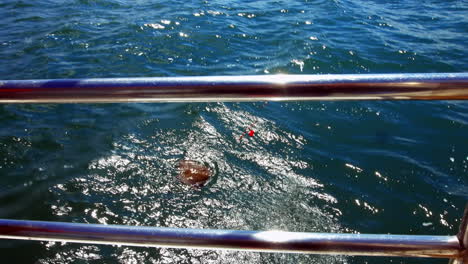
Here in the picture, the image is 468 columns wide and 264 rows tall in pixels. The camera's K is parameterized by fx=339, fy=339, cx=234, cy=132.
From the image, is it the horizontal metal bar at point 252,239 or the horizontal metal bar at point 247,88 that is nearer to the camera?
the horizontal metal bar at point 247,88

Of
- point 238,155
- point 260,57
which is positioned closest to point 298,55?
point 260,57

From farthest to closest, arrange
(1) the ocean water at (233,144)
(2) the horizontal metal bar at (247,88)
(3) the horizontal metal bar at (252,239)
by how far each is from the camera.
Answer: (1) the ocean water at (233,144)
(3) the horizontal metal bar at (252,239)
(2) the horizontal metal bar at (247,88)

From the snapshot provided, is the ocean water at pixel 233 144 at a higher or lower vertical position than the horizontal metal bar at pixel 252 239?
lower

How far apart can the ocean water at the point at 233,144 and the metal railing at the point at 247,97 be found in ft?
8.94

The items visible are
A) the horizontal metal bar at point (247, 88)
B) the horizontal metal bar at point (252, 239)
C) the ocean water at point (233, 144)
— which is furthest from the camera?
the ocean water at point (233, 144)

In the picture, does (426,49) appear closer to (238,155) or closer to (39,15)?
(238,155)

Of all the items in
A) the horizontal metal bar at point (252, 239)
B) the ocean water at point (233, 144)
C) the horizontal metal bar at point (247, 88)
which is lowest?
the ocean water at point (233, 144)

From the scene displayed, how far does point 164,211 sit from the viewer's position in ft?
13.8

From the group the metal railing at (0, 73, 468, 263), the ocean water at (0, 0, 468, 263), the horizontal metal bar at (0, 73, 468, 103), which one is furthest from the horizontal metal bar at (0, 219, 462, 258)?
the ocean water at (0, 0, 468, 263)

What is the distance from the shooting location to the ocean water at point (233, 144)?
4.13m

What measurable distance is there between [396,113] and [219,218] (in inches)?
153

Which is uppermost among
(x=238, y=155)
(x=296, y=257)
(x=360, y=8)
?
(x=360, y=8)

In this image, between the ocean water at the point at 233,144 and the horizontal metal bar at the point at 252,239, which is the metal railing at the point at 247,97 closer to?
the horizontal metal bar at the point at 252,239

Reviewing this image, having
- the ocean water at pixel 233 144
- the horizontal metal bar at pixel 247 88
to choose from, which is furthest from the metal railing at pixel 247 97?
the ocean water at pixel 233 144
